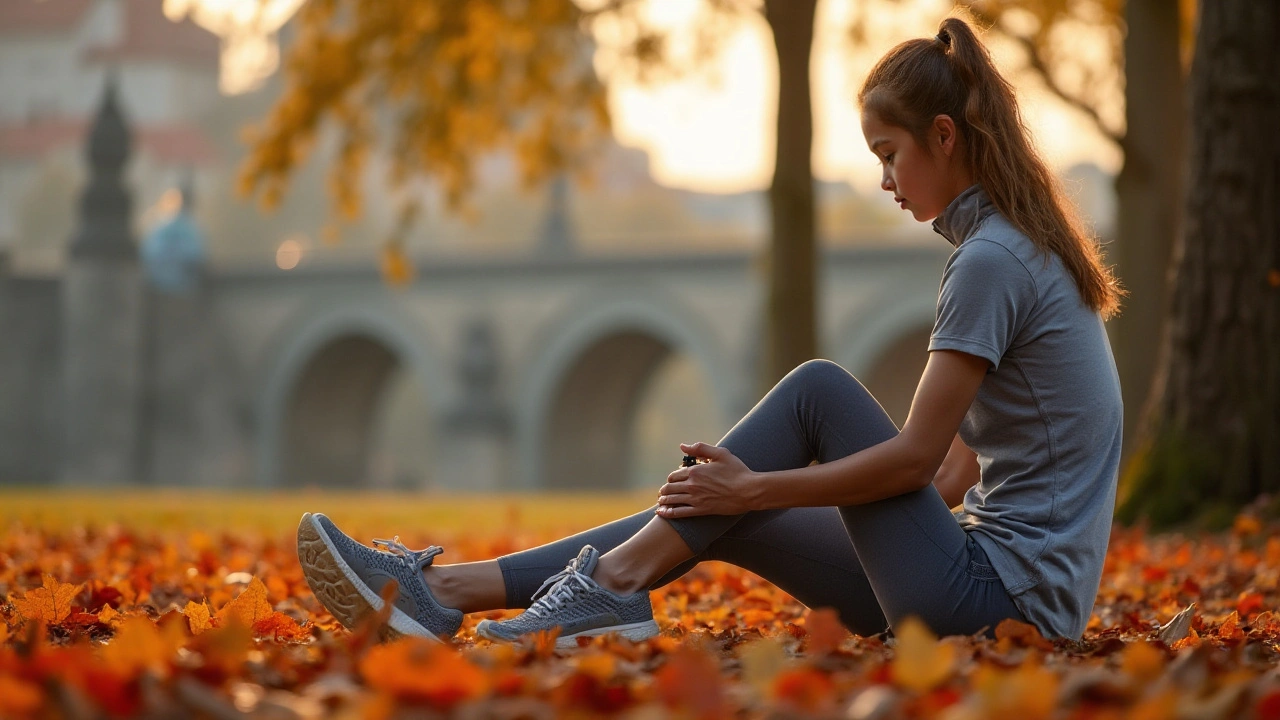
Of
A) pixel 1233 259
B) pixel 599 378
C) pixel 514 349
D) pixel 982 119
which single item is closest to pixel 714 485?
pixel 982 119

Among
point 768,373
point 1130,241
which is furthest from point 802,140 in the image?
point 1130,241

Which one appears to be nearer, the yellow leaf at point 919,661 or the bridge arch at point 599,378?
the yellow leaf at point 919,661

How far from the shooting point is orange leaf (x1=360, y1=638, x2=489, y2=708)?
62.6 inches

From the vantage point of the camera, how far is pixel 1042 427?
2600 mm

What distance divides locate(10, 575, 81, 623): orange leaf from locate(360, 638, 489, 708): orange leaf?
1421mm

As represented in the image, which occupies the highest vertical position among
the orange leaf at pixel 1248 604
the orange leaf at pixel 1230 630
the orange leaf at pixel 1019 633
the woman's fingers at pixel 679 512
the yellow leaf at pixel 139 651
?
the woman's fingers at pixel 679 512

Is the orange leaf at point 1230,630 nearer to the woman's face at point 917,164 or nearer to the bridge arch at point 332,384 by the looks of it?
the woman's face at point 917,164

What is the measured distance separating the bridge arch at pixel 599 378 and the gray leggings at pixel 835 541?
26.4 m

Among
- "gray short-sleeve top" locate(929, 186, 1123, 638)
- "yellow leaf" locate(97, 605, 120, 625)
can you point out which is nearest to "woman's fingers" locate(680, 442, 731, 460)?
"gray short-sleeve top" locate(929, 186, 1123, 638)

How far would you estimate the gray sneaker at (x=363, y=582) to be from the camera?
265cm

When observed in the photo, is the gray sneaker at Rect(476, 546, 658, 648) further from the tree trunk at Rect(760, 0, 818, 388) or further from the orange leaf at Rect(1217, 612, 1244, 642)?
the tree trunk at Rect(760, 0, 818, 388)

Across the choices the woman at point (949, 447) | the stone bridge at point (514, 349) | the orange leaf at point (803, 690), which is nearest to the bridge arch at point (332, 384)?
the stone bridge at point (514, 349)

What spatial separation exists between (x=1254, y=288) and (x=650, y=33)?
6.03m

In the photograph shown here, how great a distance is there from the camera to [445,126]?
10875 mm
